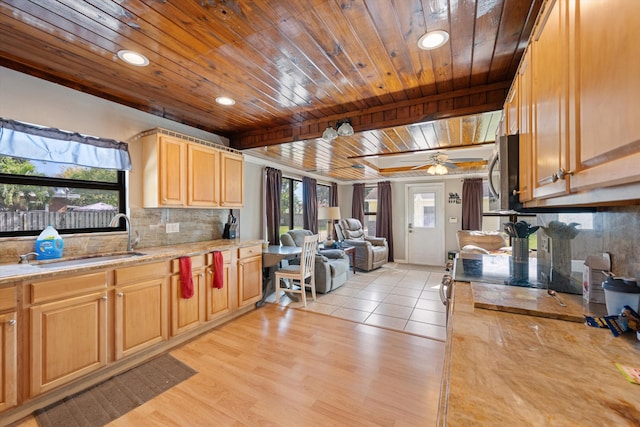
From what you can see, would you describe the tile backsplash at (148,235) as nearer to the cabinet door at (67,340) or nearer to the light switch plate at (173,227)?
Answer: the light switch plate at (173,227)

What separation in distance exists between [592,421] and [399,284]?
4.30 m

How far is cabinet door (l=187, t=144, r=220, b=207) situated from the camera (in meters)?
2.92

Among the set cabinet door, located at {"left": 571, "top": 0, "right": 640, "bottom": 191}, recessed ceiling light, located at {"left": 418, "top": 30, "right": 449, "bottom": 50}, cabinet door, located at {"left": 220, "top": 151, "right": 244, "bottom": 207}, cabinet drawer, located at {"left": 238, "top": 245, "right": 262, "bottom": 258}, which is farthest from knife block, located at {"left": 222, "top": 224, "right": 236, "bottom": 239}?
cabinet door, located at {"left": 571, "top": 0, "right": 640, "bottom": 191}

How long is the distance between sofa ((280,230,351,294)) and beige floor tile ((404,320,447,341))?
56.4 inches

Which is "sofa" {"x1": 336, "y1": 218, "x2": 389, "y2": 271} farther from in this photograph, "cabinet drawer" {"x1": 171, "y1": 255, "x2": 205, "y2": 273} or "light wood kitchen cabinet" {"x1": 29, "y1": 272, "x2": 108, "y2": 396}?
"light wood kitchen cabinet" {"x1": 29, "y1": 272, "x2": 108, "y2": 396}

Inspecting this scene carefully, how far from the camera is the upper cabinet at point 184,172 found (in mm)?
2664

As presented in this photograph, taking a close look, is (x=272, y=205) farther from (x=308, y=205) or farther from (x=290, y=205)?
(x=308, y=205)

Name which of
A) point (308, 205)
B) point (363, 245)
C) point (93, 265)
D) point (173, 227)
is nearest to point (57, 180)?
point (93, 265)

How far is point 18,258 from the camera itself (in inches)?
77.9

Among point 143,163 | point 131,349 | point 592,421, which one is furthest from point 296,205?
point 592,421

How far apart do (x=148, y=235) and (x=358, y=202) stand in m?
5.46

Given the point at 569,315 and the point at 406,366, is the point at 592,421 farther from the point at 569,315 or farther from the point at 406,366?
the point at 406,366

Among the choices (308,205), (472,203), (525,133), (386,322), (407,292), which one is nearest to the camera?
(525,133)

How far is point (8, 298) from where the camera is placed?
157 centimetres
